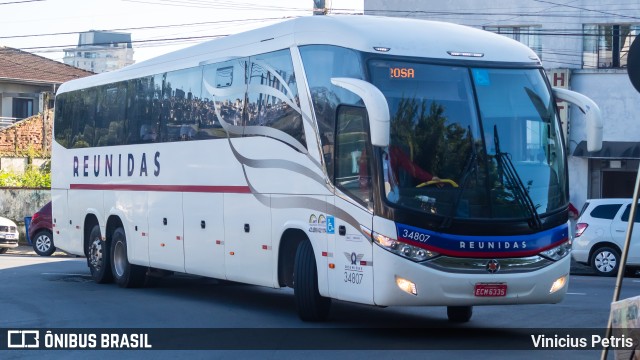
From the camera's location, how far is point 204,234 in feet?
53.1

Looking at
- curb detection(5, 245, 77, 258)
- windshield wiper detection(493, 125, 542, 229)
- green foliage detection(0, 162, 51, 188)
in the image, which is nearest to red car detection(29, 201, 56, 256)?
curb detection(5, 245, 77, 258)

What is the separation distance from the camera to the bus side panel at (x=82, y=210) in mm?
20000

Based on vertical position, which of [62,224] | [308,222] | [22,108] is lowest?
[62,224]

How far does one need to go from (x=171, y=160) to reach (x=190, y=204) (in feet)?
3.29

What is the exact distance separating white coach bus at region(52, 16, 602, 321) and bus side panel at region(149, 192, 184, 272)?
43.3 inches

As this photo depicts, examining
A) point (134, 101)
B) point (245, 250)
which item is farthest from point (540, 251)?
point (134, 101)

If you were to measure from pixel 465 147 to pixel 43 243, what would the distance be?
69.0 ft

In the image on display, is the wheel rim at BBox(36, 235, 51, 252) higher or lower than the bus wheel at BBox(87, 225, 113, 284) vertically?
lower

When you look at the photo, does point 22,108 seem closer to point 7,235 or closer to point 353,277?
point 7,235

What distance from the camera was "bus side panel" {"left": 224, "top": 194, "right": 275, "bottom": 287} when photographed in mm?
14258

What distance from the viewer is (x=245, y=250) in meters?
14.8

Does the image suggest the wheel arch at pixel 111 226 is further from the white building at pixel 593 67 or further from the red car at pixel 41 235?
the white building at pixel 593 67

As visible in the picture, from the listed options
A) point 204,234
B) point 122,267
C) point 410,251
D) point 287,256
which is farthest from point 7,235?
point 410,251

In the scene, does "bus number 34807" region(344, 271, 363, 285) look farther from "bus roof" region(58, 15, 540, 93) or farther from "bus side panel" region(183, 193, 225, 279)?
"bus side panel" region(183, 193, 225, 279)
